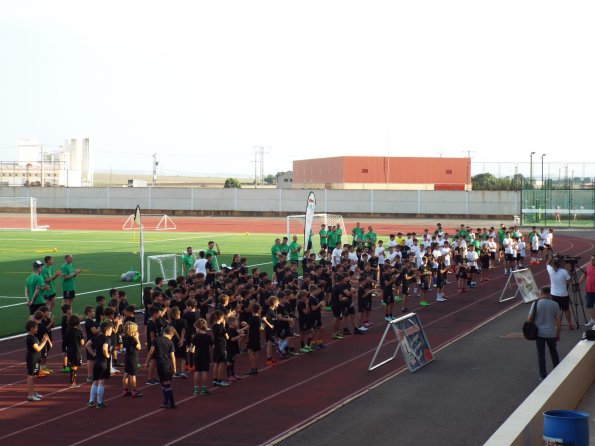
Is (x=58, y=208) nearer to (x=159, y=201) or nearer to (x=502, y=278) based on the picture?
(x=159, y=201)

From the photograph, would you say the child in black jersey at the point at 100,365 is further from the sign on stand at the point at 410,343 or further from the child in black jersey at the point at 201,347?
the sign on stand at the point at 410,343

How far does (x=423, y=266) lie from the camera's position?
2603 cm

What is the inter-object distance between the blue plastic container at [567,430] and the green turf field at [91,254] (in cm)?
1516

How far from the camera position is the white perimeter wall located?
78.4 meters

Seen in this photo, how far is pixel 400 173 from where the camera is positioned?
113875 millimetres

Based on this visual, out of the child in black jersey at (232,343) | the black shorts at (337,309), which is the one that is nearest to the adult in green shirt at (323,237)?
the black shorts at (337,309)

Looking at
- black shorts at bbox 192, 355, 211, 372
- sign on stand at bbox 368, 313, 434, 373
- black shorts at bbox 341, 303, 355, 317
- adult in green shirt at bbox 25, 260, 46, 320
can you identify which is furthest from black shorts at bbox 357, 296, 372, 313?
adult in green shirt at bbox 25, 260, 46, 320

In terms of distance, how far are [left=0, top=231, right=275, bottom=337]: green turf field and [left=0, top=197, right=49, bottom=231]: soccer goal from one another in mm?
6652

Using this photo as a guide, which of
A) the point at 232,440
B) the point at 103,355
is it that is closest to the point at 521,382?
the point at 232,440

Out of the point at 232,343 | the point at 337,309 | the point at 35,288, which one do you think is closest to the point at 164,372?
the point at 232,343

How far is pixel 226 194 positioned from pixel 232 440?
2881 inches

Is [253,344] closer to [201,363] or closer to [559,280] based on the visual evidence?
[201,363]

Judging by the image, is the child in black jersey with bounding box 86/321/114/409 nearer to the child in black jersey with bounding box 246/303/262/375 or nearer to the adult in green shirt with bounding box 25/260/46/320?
the child in black jersey with bounding box 246/303/262/375

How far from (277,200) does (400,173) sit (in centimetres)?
3508
